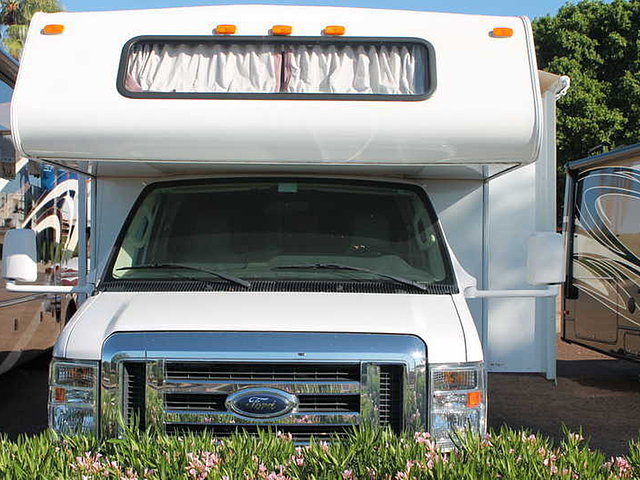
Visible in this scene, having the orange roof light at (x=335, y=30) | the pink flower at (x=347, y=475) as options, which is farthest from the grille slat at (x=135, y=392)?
the orange roof light at (x=335, y=30)

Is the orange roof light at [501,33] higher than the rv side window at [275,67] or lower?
higher

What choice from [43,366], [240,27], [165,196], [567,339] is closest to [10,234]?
[165,196]

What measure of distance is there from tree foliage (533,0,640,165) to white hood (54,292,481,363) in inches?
783

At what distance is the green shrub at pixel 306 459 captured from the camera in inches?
124

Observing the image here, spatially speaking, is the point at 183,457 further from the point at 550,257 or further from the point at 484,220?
the point at 484,220

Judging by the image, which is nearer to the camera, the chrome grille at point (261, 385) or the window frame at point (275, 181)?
the chrome grille at point (261, 385)

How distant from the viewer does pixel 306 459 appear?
334cm

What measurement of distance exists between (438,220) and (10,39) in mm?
27850

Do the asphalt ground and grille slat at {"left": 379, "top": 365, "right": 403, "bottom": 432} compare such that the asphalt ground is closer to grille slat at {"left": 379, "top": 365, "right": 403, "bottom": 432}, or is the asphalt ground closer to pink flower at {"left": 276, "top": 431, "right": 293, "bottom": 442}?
grille slat at {"left": 379, "top": 365, "right": 403, "bottom": 432}

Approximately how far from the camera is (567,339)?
1040 centimetres

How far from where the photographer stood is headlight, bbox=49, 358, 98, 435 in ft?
13.0

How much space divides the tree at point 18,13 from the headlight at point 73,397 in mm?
27471

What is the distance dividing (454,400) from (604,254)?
613 cm

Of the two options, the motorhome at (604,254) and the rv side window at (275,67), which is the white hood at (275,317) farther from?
the motorhome at (604,254)
